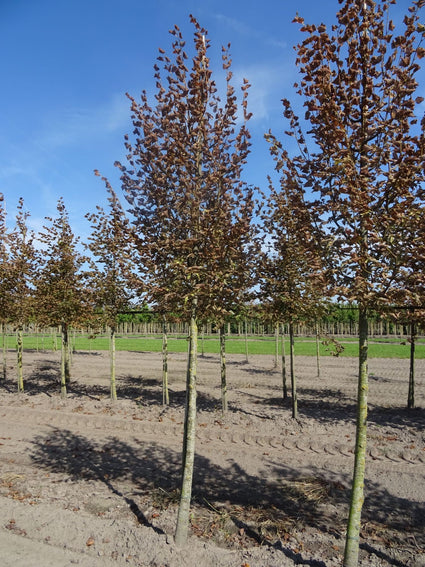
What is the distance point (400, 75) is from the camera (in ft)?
13.0

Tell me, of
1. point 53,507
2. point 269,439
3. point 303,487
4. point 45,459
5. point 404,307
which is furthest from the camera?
point 269,439

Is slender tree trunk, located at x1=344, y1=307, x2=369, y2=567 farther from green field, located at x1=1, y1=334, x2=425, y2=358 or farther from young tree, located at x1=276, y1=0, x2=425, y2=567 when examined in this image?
green field, located at x1=1, y1=334, x2=425, y2=358

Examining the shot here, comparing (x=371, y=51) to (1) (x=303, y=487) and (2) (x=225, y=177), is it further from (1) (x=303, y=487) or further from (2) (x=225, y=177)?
(1) (x=303, y=487)

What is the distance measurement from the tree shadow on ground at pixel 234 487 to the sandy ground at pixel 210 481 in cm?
3

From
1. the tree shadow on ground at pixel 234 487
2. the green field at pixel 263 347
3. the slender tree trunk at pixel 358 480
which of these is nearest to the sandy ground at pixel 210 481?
the tree shadow on ground at pixel 234 487

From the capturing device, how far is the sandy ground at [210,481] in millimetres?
5035

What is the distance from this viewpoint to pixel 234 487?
734 cm

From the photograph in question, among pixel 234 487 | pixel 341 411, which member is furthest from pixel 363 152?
pixel 341 411

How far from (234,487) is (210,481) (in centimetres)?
54

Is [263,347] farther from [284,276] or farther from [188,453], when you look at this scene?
[188,453]

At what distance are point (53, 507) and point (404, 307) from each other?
6065mm

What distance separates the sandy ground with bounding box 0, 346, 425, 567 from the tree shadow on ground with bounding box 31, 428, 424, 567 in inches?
1.3

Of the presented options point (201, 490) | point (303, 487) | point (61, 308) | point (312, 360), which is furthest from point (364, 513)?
point (312, 360)

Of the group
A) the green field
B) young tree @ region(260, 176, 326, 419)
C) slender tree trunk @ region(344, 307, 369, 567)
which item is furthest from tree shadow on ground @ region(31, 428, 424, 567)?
the green field
